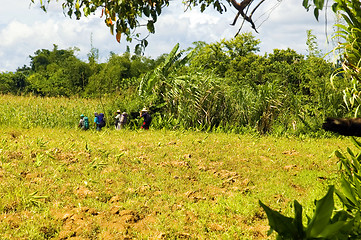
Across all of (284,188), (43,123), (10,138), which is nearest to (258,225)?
(284,188)

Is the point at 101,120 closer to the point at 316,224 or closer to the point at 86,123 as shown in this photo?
the point at 86,123

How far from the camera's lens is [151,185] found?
6.51 meters

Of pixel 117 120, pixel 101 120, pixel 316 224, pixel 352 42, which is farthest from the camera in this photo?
pixel 117 120

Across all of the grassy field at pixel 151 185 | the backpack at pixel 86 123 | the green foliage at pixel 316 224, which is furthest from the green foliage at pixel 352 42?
the backpack at pixel 86 123

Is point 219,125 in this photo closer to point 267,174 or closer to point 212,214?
point 267,174

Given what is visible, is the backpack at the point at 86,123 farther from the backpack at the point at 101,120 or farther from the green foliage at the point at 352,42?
the green foliage at the point at 352,42

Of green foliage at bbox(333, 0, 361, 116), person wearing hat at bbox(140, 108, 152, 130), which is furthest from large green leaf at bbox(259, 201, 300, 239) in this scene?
person wearing hat at bbox(140, 108, 152, 130)

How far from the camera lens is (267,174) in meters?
7.49

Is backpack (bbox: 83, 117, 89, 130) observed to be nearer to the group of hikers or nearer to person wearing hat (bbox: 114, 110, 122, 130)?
the group of hikers

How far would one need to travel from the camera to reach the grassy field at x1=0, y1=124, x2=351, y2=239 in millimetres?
4832

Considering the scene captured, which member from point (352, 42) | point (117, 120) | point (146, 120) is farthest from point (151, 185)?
point (117, 120)

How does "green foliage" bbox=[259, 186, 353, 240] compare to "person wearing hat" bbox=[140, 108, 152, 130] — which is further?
"person wearing hat" bbox=[140, 108, 152, 130]

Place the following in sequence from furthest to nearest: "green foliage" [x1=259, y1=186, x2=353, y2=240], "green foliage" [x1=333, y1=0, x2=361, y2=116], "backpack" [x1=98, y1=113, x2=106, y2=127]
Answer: "backpack" [x1=98, y1=113, x2=106, y2=127]
"green foliage" [x1=333, y1=0, x2=361, y2=116]
"green foliage" [x1=259, y1=186, x2=353, y2=240]

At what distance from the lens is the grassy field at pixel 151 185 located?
4832 millimetres
